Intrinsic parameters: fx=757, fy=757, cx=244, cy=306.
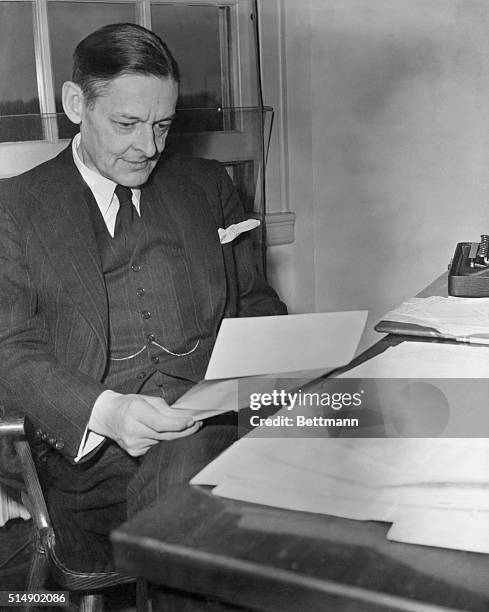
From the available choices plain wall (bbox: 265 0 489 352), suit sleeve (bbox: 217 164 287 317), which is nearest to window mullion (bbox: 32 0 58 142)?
suit sleeve (bbox: 217 164 287 317)

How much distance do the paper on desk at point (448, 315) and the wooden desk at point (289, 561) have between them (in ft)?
1.61

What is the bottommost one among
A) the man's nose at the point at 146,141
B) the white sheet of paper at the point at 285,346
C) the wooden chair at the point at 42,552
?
the wooden chair at the point at 42,552

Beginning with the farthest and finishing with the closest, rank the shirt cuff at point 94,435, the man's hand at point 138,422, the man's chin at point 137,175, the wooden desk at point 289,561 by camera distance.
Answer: the man's chin at point 137,175, the shirt cuff at point 94,435, the man's hand at point 138,422, the wooden desk at point 289,561

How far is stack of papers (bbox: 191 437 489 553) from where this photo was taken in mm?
526

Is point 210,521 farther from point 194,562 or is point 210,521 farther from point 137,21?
point 137,21

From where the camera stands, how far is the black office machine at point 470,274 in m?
1.13

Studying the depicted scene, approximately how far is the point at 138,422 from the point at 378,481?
1.07 ft

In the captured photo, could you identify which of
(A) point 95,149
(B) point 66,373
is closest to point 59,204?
(A) point 95,149

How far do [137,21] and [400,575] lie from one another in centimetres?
80

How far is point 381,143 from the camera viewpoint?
1.27 meters

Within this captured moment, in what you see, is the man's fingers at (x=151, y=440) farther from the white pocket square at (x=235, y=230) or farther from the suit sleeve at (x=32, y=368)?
the white pocket square at (x=235, y=230)

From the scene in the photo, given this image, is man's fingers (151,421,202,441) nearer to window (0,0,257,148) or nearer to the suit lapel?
the suit lapel

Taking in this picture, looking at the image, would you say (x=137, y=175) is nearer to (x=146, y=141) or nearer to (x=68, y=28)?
(x=146, y=141)

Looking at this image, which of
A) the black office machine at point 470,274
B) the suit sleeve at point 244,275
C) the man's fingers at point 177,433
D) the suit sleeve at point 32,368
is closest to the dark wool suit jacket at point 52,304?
the suit sleeve at point 32,368
